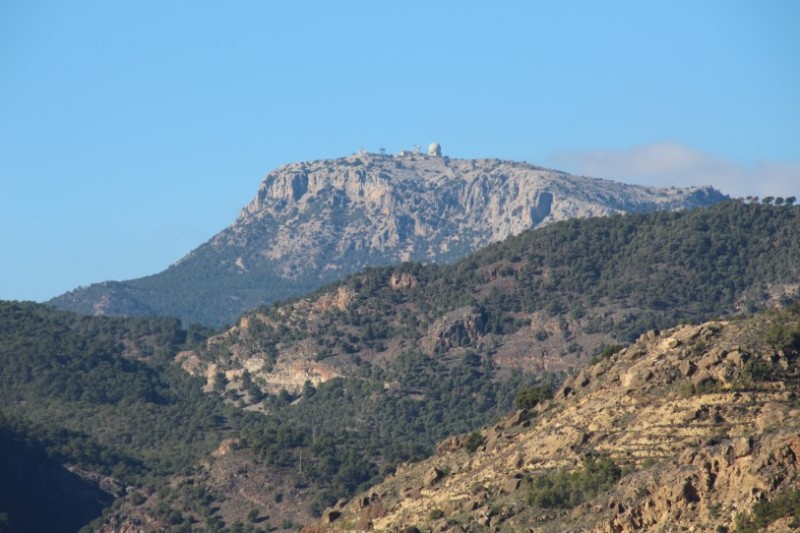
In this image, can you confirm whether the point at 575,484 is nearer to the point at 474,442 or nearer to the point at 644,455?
the point at 644,455

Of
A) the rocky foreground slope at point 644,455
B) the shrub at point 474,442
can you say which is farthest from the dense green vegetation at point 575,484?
the shrub at point 474,442

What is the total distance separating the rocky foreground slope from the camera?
237 feet

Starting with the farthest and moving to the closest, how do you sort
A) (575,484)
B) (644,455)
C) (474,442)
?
1. (474,442)
2. (644,455)
3. (575,484)

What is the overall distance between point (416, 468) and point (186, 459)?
262 feet

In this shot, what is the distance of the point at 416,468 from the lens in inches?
4023

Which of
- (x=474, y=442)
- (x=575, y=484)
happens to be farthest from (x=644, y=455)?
(x=474, y=442)

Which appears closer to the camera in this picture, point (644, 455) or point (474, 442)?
point (644, 455)

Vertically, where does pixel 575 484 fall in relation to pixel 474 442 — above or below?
below

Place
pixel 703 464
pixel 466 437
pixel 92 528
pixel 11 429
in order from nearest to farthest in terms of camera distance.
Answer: pixel 703 464 → pixel 466 437 → pixel 92 528 → pixel 11 429

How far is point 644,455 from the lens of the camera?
83688mm

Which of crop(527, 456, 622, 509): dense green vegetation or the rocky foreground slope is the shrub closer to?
the rocky foreground slope

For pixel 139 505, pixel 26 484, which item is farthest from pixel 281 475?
pixel 26 484

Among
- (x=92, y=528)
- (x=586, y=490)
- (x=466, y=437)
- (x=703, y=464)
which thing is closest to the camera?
(x=703, y=464)

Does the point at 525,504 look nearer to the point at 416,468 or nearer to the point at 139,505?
the point at 416,468
